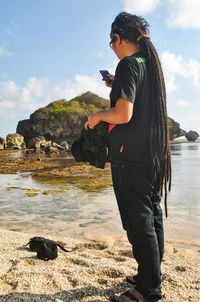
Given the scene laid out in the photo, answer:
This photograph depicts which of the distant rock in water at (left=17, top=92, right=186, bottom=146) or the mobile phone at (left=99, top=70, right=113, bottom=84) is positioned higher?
the distant rock in water at (left=17, top=92, right=186, bottom=146)

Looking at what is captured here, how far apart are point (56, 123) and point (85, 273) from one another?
43232 mm

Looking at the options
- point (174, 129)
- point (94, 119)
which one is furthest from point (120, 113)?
point (174, 129)

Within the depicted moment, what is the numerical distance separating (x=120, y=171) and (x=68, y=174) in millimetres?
8356

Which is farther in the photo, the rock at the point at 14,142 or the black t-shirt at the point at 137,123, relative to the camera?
the rock at the point at 14,142

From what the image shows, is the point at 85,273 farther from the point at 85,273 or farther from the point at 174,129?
the point at 174,129

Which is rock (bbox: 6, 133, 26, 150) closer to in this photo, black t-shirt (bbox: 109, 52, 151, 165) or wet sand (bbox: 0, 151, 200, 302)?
wet sand (bbox: 0, 151, 200, 302)

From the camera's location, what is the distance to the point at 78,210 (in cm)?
515

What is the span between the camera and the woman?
189 cm

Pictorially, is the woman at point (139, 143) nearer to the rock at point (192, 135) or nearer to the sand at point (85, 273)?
the sand at point (85, 273)

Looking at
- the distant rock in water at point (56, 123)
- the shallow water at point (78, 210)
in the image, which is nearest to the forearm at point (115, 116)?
the shallow water at point (78, 210)

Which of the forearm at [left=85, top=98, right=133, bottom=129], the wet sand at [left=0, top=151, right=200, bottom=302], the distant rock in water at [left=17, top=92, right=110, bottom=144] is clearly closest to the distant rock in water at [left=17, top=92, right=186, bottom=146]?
the distant rock in water at [left=17, top=92, right=110, bottom=144]

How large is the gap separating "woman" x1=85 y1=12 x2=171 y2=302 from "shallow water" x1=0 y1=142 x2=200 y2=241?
195cm

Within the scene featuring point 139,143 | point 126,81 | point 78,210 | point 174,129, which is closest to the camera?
point 126,81

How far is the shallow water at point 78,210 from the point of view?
13.3 feet
